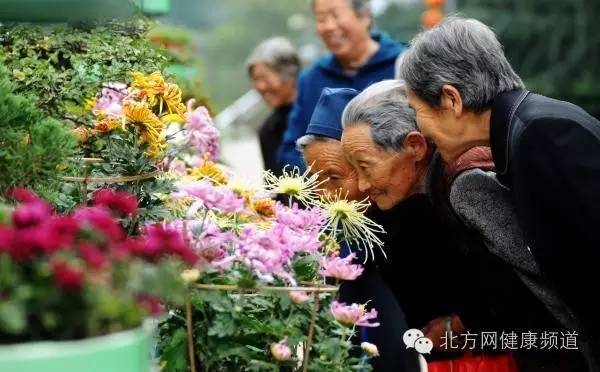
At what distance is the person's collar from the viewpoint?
2820 mm

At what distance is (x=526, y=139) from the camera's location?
271 cm

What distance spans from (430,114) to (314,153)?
792mm

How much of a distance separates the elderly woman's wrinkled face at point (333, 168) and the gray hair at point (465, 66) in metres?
0.65

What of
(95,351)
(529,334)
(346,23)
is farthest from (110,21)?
(346,23)

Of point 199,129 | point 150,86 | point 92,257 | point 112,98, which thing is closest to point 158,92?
point 150,86

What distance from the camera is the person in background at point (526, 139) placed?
8.71ft

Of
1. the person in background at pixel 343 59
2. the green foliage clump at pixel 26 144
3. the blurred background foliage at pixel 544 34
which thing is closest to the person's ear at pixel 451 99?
the green foliage clump at pixel 26 144

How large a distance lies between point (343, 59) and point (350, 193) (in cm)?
246

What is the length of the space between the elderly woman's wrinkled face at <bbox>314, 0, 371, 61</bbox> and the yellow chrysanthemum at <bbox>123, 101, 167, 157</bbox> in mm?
3103

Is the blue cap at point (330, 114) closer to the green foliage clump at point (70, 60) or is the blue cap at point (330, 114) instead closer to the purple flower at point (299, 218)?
the green foliage clump at point (70, 60)

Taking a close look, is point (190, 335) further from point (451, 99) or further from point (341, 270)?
point (451, 99)

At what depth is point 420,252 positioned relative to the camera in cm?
344

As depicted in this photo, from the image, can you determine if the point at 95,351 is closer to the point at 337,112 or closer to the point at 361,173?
the point at 361,173

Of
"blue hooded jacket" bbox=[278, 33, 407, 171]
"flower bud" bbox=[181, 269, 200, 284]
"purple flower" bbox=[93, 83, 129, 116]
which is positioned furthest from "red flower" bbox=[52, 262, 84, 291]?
"blue hooded jacket" bbox=[278, 33, 407, 171]
